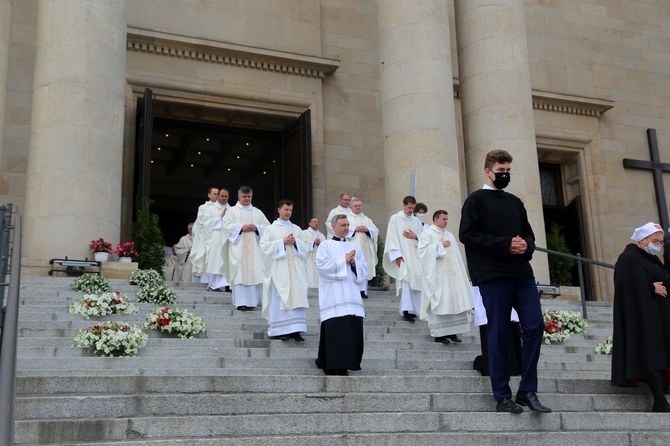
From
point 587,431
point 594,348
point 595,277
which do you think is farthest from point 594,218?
point 587,431

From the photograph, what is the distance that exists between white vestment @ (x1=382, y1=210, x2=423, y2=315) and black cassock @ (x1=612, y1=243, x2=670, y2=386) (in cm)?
453

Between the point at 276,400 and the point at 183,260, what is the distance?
11.0 metres

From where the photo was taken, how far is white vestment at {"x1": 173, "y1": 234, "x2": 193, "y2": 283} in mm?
17328

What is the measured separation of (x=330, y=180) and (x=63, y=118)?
24.3ft

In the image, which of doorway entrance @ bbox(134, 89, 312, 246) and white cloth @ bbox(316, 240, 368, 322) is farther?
doorway entrance @ bbox(134, 89, 312, 246)

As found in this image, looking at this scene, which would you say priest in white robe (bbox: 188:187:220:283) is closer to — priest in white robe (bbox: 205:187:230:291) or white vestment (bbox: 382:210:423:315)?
priest in white robe (bbox: 205:187:230:291)

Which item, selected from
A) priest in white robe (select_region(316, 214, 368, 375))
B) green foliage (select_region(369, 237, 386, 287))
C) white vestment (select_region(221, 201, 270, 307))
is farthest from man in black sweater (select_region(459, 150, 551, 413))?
green foliage (select_region(369, 237, 386, 287))

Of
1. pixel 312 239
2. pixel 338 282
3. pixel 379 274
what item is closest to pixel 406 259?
pixel 312 239

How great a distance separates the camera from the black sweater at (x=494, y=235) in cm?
699

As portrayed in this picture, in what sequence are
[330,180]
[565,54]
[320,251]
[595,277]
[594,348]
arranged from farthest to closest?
[565,54], [595,277], [330,180], [594,348], [320,251]

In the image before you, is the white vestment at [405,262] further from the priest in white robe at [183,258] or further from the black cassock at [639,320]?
the priest in white robe at [183,258]

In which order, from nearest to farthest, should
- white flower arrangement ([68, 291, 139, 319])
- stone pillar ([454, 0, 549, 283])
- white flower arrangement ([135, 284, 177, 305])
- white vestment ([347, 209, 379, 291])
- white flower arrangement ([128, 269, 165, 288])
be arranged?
white flower arrangement ([68, 291, 139, 319]), white flower arrangement ([135, 284, 177, 305]), white flower arrangement ([128, 269, 165, 288]), white vestment ([347, 209, 379, 291]), stone pillar ([454, 0, 549, 283])

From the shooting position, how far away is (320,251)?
9383 mm

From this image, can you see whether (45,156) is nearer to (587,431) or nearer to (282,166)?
(282,166)
